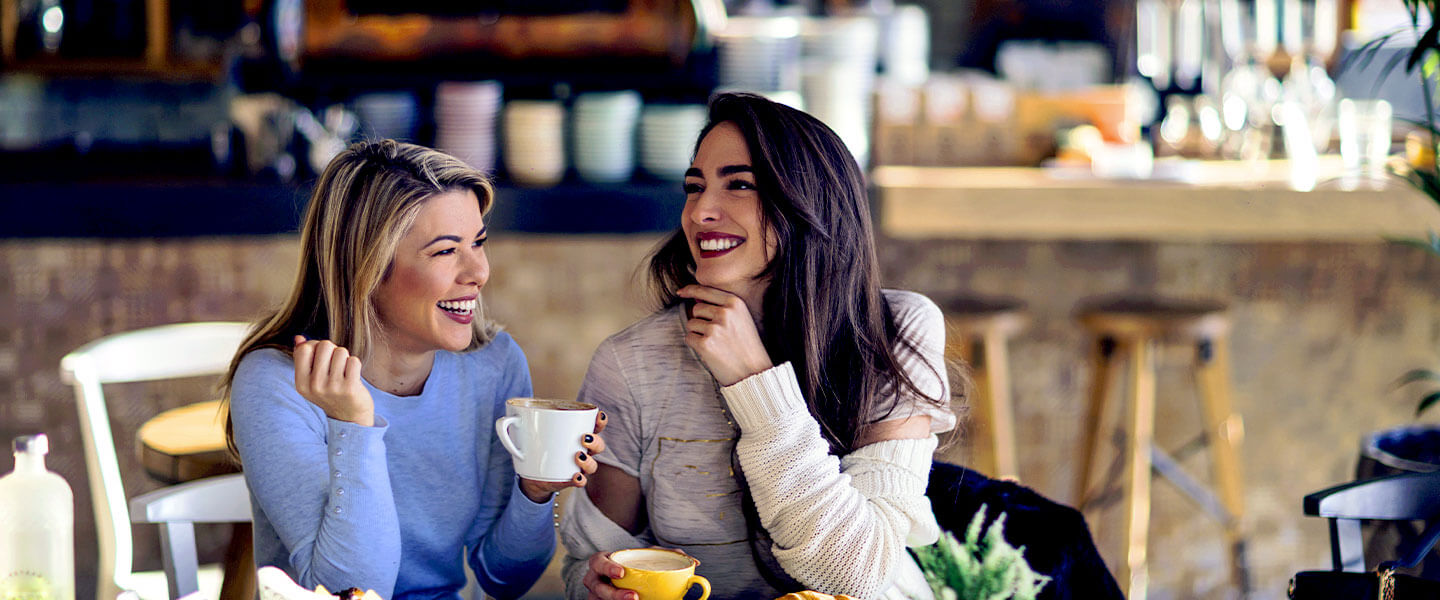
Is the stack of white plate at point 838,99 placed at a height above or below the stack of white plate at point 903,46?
below

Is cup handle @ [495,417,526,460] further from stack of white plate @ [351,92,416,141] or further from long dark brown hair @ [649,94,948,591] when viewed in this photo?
stack of white plate @ [351,92,416,141]

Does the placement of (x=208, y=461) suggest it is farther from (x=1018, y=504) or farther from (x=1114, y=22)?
(x=1114, y=22)

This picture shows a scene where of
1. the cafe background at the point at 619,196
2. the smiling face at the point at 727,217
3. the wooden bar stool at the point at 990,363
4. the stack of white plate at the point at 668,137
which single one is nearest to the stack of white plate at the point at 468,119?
the cafe background at the point at 619,196

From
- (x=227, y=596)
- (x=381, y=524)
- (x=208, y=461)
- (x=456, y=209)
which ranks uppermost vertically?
(x=456, y=209)

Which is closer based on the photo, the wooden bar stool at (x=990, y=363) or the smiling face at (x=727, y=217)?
the smiling face at (x=727, y=217)

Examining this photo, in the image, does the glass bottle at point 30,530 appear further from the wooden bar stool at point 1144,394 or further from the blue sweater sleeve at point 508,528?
the wooden bar stool at point 1144,394

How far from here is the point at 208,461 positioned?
6.66ft

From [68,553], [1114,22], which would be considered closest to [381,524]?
[68,553]

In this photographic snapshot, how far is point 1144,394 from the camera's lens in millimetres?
2859

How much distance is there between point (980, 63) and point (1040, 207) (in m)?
1.20

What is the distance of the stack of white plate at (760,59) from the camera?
116 inches

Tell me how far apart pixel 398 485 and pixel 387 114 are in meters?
1.75

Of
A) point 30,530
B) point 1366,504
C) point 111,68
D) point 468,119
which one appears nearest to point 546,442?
point 30,530

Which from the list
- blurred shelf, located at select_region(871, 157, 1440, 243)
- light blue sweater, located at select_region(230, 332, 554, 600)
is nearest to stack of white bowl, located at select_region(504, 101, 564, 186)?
blurred shelf, located at select_region(871, 157, 1440, 243)
